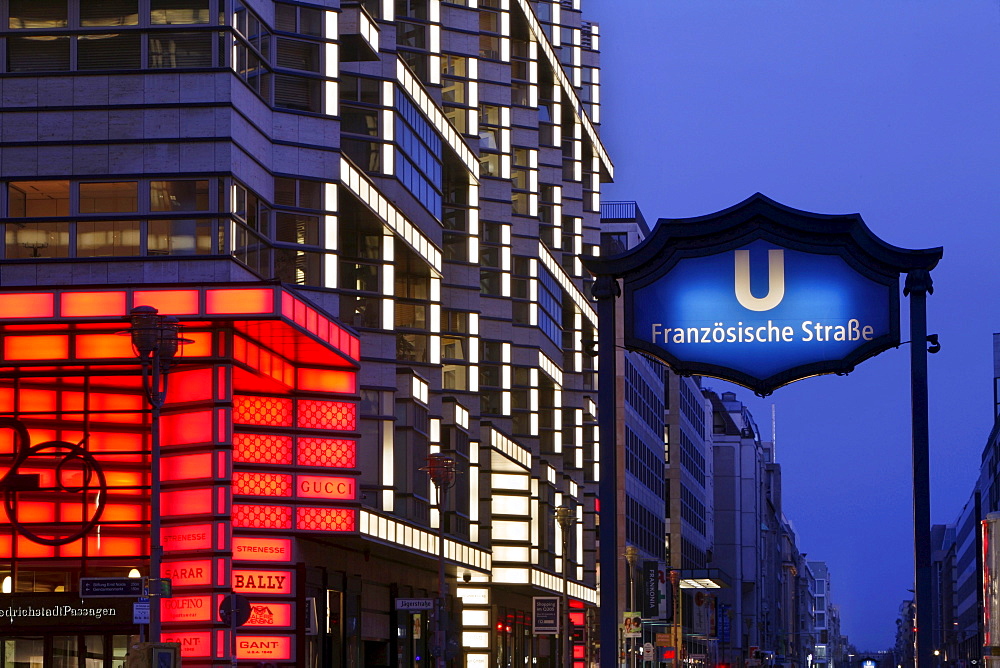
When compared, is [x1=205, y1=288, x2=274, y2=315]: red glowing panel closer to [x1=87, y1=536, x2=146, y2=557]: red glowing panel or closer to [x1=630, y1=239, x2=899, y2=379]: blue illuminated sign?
[x1=87, y1=536, x2=146, y2=557]: red glowing panel

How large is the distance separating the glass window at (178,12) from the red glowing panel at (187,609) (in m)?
15.3

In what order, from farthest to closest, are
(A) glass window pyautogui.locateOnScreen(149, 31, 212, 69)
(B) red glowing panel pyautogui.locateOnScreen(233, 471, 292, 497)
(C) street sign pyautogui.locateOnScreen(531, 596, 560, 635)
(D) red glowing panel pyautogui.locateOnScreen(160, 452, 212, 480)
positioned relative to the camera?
(C) street sign pyautogui.locateOnScreen(531, 596, 560, 635) → (B) red glowing panel pyautogui.locateOnScreen(233, 471, 292, 497) → (A) glass window pyautogui.locateOnScreen(149, 31, 212, 69) → (D) red glowing panel pyautogui.locateOnScreen(160, 452, 212, 480)

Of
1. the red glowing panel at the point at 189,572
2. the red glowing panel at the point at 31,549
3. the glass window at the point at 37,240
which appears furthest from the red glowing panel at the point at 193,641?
the glass window at the point at 37,240

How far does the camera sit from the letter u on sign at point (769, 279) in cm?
1825

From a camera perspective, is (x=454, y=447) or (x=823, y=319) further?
(x=454, y=447)

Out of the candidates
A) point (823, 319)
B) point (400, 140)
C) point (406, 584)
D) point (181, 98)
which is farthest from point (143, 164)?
point (823, 319)

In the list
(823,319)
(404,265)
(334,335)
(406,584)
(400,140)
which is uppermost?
(400,140)

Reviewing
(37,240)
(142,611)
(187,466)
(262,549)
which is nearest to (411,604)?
(262,549)

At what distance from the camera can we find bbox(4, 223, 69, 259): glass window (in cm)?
4438

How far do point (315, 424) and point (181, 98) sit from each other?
33.9 ft

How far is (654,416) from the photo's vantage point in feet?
436

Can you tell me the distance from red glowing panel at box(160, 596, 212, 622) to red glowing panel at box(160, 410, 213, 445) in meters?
4.12

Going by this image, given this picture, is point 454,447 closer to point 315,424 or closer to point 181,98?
point 315,424

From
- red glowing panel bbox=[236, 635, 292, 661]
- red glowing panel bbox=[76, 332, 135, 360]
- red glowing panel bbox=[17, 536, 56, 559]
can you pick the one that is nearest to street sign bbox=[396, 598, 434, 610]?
red glowing panel bbox=[236, 635, 292, 661]
